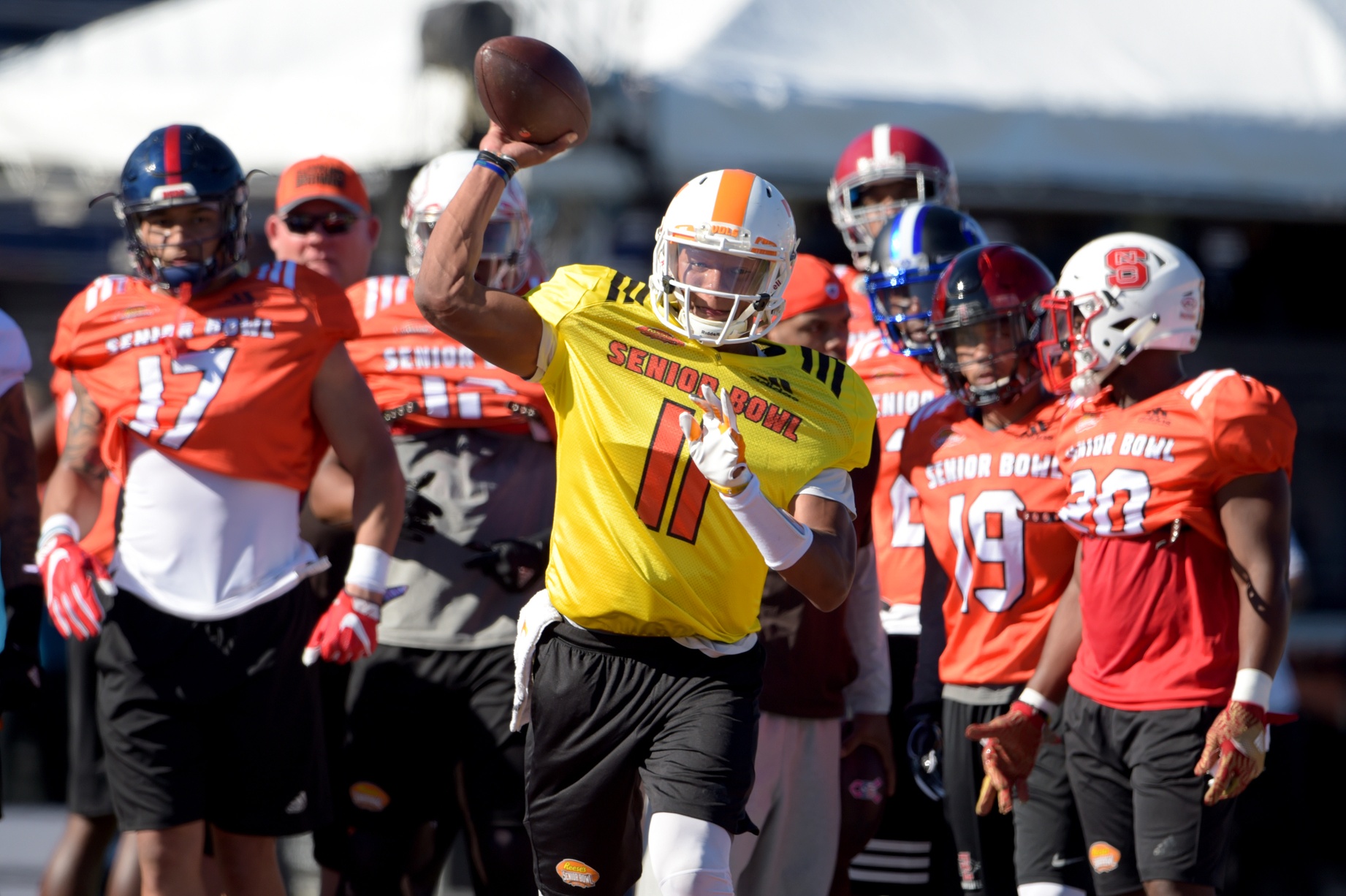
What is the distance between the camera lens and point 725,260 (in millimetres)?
3385

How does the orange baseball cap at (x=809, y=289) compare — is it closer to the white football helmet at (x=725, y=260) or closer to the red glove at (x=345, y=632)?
the white football helmet at (x=725, y=260)

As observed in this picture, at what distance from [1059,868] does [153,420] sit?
251cm

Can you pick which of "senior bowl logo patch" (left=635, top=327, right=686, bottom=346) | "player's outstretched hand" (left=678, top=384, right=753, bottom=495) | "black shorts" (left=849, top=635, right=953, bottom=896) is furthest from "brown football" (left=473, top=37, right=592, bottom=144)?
"black shorts" (left=849, top=635, right=953, bottom=896)

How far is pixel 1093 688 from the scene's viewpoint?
397cm

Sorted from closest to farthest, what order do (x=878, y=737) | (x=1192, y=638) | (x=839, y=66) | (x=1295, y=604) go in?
(x=1192, y=638) < (x=878, y=737) < (x=1295, y=604) < (x=839, y=66)

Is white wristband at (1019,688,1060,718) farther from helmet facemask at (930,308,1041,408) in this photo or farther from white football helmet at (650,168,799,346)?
white football helmet at (650,168,799,346)

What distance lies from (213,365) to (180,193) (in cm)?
45

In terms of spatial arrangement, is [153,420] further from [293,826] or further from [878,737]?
[878,737]

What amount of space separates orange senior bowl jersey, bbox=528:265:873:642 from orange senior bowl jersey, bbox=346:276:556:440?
3.13ft

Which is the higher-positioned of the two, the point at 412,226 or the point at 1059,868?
the point at 412,226

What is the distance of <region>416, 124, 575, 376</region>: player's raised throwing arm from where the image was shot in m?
3.17

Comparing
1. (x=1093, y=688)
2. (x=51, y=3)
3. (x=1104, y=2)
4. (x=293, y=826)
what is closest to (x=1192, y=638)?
(x=1093, y=688)

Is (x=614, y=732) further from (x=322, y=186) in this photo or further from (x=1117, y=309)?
(x=322, y=186)

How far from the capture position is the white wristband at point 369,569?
397 cm
